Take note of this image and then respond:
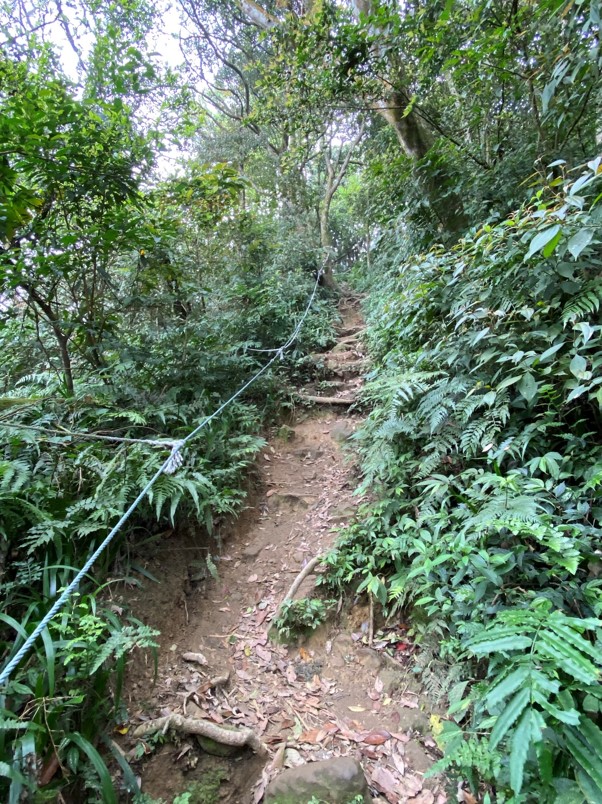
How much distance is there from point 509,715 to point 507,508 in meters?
0.95

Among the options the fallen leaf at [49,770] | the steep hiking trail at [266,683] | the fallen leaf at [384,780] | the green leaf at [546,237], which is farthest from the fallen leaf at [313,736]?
the green leaf at [546,237]

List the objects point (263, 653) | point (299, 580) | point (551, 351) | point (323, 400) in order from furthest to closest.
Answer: point (323, 400) < point (299, 580) < point (263, 653) < point (551, 351)

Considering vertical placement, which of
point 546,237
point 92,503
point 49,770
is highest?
point 546,237

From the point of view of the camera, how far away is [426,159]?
14.9ft

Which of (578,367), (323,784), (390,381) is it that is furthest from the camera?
(390,381)

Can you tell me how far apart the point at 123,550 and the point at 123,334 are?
2.50 meters

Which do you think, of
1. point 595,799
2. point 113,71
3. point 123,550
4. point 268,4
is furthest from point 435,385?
point 268,4

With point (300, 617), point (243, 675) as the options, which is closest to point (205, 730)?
point (243, 675)

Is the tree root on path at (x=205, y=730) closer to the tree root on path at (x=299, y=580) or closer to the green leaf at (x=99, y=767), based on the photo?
the green leaf at (x=99, y=767)

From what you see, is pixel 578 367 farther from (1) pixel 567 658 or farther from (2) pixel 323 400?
(2) pixel 323 400

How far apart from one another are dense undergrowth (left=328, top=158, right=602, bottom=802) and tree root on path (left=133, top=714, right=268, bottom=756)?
3.47 feet

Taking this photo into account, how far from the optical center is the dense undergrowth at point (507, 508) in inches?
58.3

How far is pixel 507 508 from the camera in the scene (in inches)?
80.6

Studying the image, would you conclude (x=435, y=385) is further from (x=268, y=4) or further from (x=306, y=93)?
(x=268, y=4)
